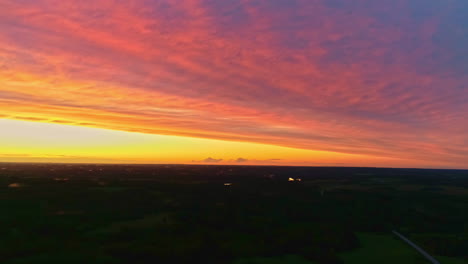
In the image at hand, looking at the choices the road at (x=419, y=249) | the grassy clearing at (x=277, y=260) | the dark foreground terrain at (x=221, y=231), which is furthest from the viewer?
the road at (x=419, y=249)

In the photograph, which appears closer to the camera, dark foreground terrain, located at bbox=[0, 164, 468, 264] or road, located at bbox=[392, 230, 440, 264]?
dark foreground terrain, located at bbox=[0, 164, 468, 264]

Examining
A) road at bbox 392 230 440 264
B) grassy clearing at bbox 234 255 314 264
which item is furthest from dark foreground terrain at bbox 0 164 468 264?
road at bbox 392 230 440 264

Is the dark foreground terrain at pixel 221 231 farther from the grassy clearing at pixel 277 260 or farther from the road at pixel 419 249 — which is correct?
the road at pixel 419 249

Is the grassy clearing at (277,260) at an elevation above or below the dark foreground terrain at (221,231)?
below

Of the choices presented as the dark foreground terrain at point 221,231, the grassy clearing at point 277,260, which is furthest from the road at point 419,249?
the grassy clearing at point 277,260

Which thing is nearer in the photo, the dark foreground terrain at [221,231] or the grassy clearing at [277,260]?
the grassy clearing at [277,260]

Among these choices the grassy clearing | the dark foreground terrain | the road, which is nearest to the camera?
the grassy clearing

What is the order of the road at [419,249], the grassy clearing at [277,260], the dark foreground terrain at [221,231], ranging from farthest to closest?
the road at [419,249], the dark foreground terrain at [221,231], the grassy clearing at [277,260]

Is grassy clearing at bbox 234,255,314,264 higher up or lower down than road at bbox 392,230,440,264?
lower down

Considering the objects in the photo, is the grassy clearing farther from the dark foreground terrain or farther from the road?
the road

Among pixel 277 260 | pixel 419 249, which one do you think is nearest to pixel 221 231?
pixel 277 260

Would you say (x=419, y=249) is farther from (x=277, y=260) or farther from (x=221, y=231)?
(x=221, y=231)
